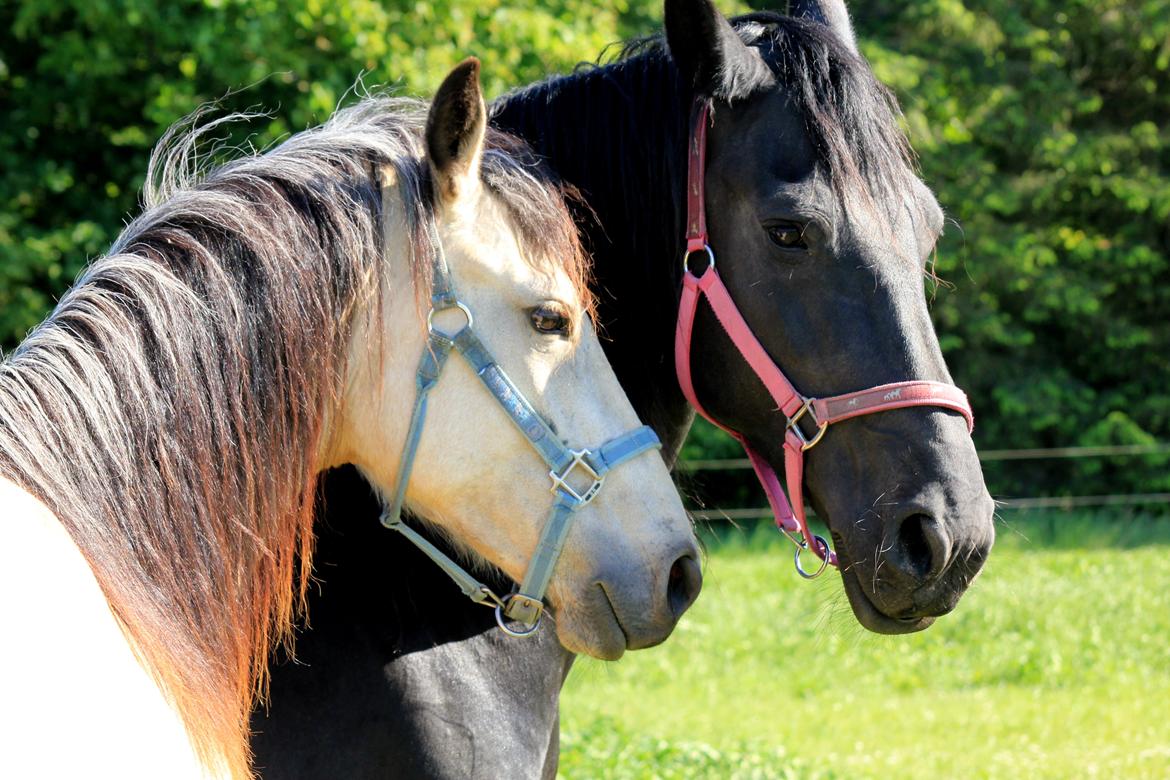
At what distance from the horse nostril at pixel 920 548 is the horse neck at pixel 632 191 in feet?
2.09

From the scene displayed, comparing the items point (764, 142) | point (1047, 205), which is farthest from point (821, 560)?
point (1047, 205)

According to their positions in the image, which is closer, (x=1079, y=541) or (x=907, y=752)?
(x=907, y=752)

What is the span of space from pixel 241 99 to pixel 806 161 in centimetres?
737

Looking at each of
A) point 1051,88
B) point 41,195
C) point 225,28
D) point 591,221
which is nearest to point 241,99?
point 225,28

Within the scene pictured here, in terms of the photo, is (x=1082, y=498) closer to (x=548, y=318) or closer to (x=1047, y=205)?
(x=1047, y=205)

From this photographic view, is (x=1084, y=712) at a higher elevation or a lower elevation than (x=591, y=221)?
lower

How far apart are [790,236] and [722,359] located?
28cm

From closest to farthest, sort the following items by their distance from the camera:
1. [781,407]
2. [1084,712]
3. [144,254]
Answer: [144,254]
[781,407]
[1084,712]

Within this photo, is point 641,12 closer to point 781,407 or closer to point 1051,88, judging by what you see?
point 1051,88

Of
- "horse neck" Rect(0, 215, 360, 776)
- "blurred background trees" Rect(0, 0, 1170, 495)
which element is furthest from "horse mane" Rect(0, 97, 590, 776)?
"blurred background trees" Rect(0, 0, 1170, 495)

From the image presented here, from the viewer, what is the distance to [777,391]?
2.21m

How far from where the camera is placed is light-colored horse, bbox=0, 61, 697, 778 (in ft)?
5.37

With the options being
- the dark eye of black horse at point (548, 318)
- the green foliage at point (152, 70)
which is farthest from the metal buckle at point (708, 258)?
the green foliage at point (152, 70)

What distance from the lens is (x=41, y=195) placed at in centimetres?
941
